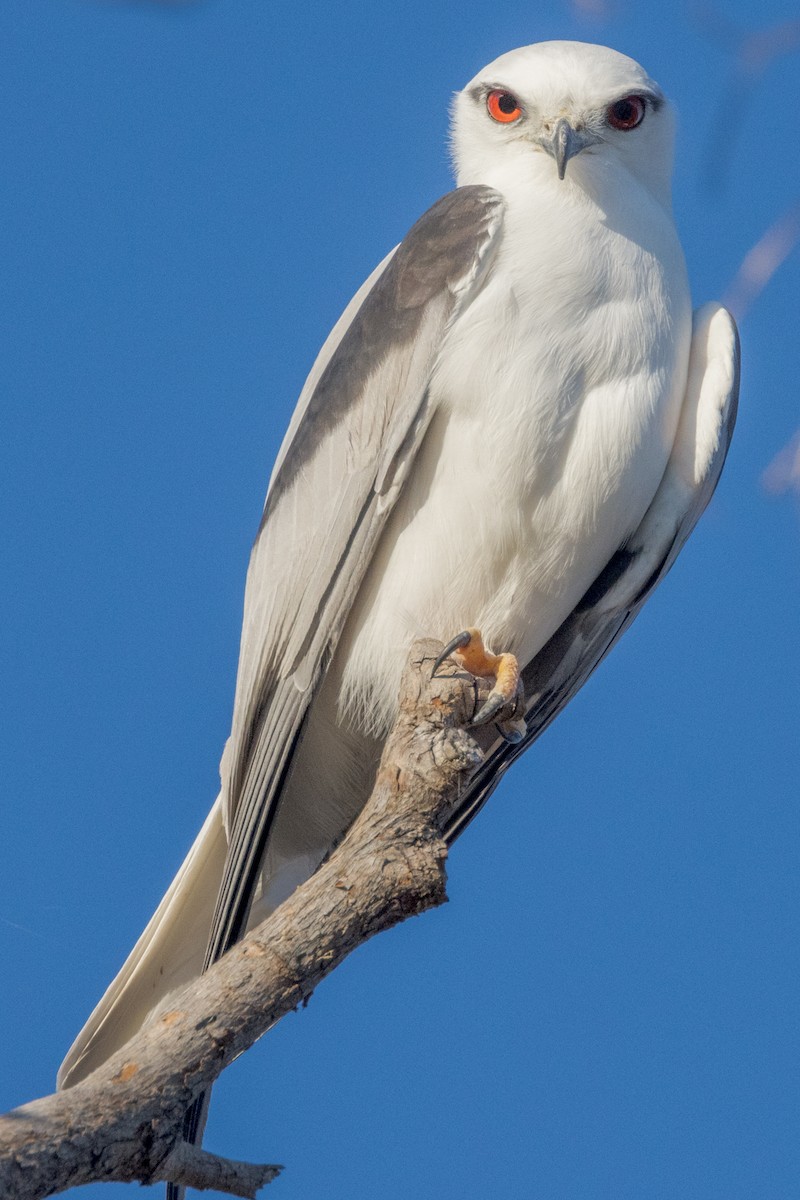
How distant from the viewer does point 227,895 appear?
4.05 m

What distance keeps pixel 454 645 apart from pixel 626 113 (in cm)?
185

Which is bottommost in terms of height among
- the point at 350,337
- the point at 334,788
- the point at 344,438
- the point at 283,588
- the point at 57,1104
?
the point at 57,1104

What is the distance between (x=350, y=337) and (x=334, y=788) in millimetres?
1388

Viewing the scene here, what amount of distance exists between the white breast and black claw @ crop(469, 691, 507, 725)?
15.4 inches

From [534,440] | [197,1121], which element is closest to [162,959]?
[197,1121]

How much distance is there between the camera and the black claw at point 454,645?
4090 mm

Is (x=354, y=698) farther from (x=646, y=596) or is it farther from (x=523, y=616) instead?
(x=646, y=596)

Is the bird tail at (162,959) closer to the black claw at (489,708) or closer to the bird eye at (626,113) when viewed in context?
the black claw at (489,708)

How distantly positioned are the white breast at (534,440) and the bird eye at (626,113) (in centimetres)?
38

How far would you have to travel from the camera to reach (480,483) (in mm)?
4238

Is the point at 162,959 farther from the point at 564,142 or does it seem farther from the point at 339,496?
the point at 564,142

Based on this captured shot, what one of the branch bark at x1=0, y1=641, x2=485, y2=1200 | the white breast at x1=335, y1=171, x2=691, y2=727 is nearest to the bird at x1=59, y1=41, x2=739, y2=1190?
the white breast at x1=335, y1=171, x2=691, y2=727

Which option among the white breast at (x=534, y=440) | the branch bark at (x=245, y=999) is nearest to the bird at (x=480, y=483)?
the white breast at (x=534, y=440)

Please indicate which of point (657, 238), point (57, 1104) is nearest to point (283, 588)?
point (657, 238)
